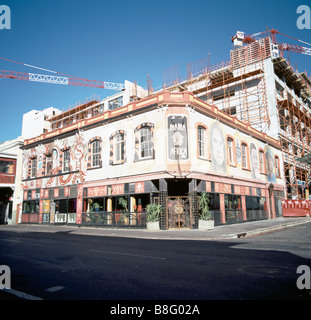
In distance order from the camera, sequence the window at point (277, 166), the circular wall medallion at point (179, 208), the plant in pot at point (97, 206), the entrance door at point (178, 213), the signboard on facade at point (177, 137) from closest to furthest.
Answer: the entrance door at point (178, 213), the circular wall medallion at point (179, 208), the signboard on facade at point (177, 137), the plant in pot at point (97, 206), the window at point (277, 166)

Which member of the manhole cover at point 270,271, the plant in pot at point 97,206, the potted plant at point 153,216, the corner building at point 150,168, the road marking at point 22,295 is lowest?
the manhole cover at point 270,271

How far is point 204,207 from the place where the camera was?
19422 millimetres

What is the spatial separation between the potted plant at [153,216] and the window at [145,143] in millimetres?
4109

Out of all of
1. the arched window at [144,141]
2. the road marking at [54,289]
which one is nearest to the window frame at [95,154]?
the arched window at [144,141]

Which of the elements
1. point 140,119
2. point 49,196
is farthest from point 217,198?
point 49,196

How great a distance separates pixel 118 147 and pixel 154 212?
7.35m

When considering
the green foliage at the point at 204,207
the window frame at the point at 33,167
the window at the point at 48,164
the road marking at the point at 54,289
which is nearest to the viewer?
the road marking at the point at 54,289

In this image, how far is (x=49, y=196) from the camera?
2825 cm

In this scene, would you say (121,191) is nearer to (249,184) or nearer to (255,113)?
(249,184)

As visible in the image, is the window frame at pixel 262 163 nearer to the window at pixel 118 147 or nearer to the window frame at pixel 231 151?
the window frame at pixel 231 151

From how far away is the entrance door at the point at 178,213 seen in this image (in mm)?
19391

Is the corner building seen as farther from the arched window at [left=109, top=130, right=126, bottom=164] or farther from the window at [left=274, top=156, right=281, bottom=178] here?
the window at [left=274, top=156, right=281, bottom=178]

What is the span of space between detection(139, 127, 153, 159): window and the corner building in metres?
0.08
